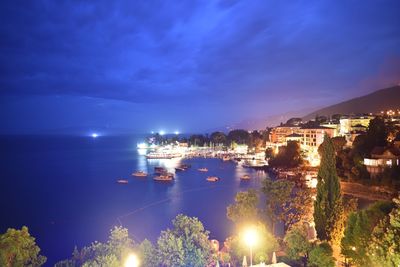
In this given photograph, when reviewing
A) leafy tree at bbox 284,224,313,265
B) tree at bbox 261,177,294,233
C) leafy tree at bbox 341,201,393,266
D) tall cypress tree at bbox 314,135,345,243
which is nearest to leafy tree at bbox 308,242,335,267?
leafy tree at bbox 341,201,393,266

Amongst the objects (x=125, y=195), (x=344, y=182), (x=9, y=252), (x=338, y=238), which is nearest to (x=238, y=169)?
(x=125, y=195)

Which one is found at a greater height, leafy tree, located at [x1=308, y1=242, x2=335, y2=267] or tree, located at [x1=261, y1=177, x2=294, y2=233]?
tree, located at [x1=261, y1=177, x2=294, y2=233]

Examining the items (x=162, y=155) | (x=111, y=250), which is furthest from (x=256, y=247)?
(x=162, y=155)

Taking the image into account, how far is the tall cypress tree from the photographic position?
10.8 m

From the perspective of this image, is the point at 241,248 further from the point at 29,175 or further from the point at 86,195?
the point at 29,175

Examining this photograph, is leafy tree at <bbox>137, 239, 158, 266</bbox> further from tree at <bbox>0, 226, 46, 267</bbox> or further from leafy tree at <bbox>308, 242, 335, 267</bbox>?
leafy tree at <bbox>308, 242, 335, 267</bbox>

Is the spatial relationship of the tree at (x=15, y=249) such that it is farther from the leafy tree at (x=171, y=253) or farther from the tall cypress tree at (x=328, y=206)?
the tall cypress tree at (x=328, y=206)

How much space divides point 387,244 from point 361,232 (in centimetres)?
213

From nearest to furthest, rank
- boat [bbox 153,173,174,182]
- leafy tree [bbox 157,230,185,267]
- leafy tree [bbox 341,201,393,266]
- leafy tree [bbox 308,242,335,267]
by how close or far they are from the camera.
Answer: leafy tree [bbox 341,201,393,266]
leafy tree [bbox 308,242,335,267]
leafy tree [bbox 157,230,185,267]
boat [bbox 153,173,174,182]

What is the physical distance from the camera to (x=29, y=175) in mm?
37281

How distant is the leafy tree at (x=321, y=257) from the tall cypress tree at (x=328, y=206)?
2.19 m

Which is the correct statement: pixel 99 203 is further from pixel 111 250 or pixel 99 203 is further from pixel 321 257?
pixel 321 257

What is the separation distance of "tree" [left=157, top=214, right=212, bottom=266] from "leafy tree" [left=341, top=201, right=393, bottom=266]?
3.58 m

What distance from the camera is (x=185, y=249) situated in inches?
361
